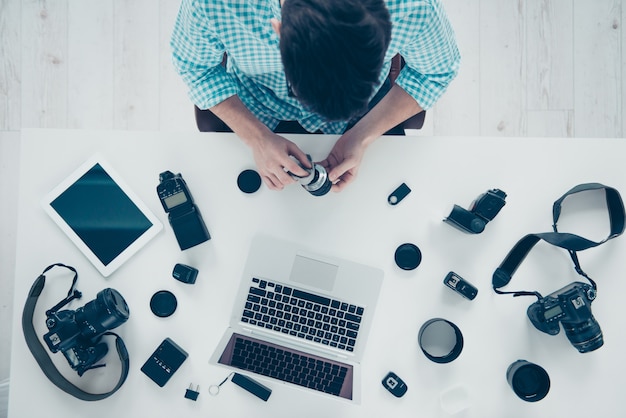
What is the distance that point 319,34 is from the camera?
668mm

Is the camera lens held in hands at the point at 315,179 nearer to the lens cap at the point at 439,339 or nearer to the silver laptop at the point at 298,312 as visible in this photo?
the silver laptop at the point at 298,312

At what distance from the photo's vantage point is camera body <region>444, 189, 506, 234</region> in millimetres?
1044

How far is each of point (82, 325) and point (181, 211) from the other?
365mm

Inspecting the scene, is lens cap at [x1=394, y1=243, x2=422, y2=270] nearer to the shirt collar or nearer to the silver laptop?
the silver laptop

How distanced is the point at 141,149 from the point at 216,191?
22 cm

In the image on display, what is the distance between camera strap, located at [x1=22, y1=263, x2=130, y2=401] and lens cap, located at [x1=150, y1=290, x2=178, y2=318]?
11 centimetres

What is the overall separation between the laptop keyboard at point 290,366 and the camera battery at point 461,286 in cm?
34

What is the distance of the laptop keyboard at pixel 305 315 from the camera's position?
43.1 inches

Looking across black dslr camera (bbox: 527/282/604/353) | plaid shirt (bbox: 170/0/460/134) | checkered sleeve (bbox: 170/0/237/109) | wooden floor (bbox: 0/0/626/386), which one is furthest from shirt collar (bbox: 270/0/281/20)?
wooden floor (bbox: 0/0/626/386)

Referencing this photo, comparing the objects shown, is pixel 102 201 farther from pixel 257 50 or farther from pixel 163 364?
pixel 257 50

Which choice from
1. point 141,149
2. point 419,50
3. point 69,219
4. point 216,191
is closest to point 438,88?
point 419,50

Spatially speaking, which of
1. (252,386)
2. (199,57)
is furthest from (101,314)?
(199,57)

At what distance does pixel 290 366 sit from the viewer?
3.55 ft

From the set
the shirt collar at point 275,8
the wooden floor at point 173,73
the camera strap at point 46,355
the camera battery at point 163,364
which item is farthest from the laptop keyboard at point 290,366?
the wooden floor at point 173,73
